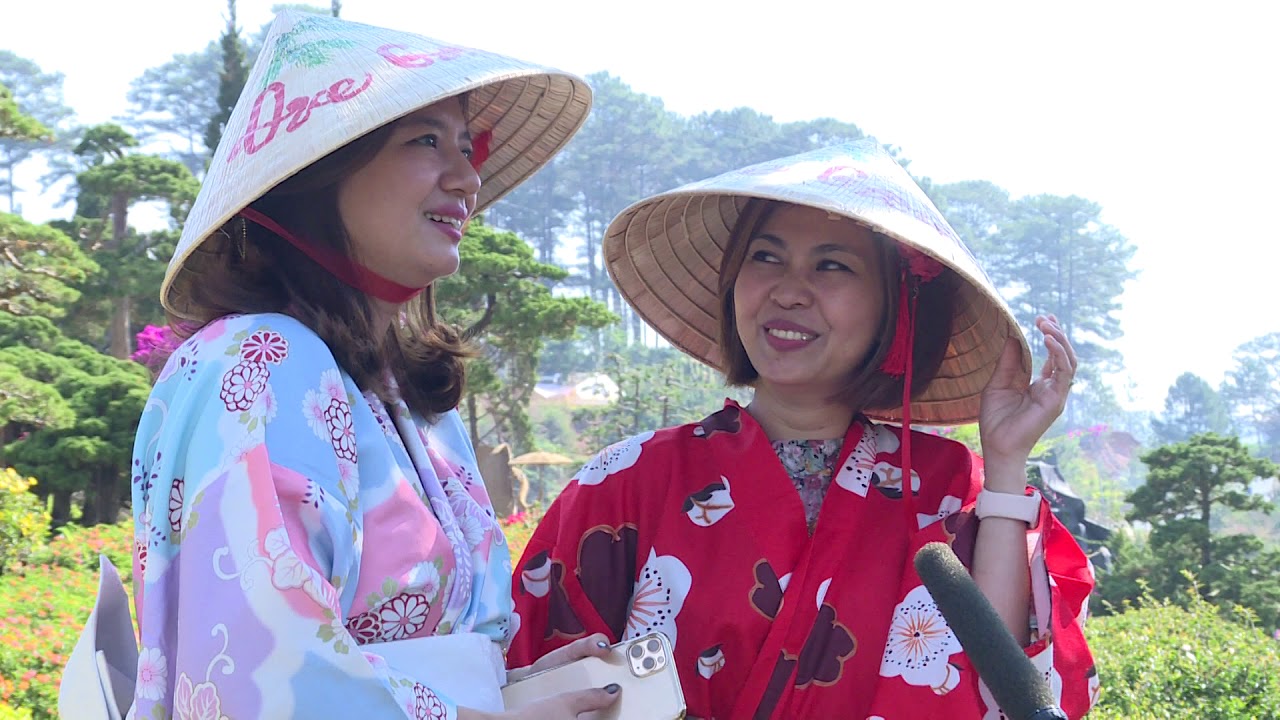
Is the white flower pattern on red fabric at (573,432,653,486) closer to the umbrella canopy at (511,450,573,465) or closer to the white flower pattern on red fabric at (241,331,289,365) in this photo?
the white flower pattern on red fabric at (241,331,289,365)

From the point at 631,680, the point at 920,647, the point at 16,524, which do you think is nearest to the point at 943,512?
the point at 920,647

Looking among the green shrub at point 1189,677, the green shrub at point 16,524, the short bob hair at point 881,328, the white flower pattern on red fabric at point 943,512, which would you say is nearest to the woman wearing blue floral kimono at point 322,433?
the short bob hair at point 881,328

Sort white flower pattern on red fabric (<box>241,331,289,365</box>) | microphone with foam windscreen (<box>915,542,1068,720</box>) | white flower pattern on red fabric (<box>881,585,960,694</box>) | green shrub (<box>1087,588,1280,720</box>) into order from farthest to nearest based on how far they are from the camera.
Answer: green shrub (<box>1087,588,1280,720</box>) → white flower pattern on red fabric (<box>881,585,960,694</box>) → white flower pattern on red fabric (<box>241,331,289,365</box>) → microphone with foam windscreen (<box>915,542,1068,720</box>)

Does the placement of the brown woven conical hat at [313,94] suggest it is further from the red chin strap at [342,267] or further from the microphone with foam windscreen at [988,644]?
the microphone with foam windscreen at [988,644]

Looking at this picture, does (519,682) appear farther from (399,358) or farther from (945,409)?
(945,409)

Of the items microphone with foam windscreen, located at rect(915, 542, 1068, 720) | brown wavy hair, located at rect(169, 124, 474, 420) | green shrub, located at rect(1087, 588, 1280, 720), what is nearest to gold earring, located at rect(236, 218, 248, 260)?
brown wavy hair, located at rect(169, 124, 474, 420)

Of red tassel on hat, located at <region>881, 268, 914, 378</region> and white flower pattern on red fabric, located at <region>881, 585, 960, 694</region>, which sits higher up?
red tassel on hat, located at <region>881, 268, 914, 378</region>

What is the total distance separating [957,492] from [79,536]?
29.4 ft

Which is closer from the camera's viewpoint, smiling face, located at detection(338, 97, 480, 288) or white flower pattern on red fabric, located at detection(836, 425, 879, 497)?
smiling face, located at detection(338, 97, 480, 288)

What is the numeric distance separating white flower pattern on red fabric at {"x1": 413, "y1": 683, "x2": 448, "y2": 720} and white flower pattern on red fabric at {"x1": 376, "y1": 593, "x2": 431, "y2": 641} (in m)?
0.08

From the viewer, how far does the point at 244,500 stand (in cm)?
Result: 126

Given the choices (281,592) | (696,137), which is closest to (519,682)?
(281,592)

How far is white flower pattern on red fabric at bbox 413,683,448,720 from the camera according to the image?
52.7 inches

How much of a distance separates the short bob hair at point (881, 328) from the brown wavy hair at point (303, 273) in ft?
2.79
